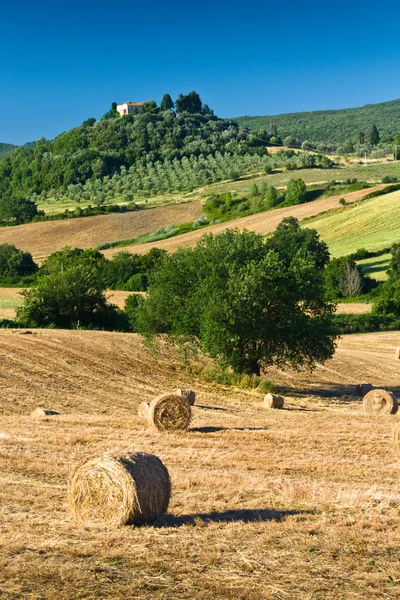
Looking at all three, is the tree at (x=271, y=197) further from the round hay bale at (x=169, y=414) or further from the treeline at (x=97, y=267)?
the round hay bale at (x=169, y=414)

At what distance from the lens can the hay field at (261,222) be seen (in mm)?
84312

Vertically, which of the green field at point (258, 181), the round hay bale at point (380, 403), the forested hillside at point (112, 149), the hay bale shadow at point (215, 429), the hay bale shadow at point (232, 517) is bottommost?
A: the round hay bale at point (380, 403)

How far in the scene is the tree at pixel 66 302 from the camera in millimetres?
43688

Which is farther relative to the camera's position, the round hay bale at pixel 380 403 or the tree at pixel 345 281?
the tree at pixel 345 281

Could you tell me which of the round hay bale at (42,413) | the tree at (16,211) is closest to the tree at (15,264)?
the tree at (16,211)

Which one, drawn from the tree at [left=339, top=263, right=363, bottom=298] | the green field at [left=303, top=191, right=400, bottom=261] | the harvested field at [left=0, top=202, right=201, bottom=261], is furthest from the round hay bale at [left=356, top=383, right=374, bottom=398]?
the harvested field at [left=0, top=202, right=201, bottom=261]

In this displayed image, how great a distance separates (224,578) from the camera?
28.0 ft

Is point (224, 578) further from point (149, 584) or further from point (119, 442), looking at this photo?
point (119, 442)

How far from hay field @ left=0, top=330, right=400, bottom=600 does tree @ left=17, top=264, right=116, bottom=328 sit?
55.8 ft

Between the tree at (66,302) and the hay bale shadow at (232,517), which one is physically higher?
the tree at (66,302)

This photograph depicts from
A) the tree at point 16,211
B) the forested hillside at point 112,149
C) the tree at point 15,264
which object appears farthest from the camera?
the forested hillside at point 112,149

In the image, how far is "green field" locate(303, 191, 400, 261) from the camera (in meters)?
77.5

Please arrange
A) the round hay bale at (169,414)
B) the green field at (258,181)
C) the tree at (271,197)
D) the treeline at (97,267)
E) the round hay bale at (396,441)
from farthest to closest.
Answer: the green field at (258,181), the tree at (271,197), the treeline at (97,267), the round hay bale at (169,414), the round hay bale at (396,441)

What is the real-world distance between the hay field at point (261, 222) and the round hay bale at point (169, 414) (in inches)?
2375
